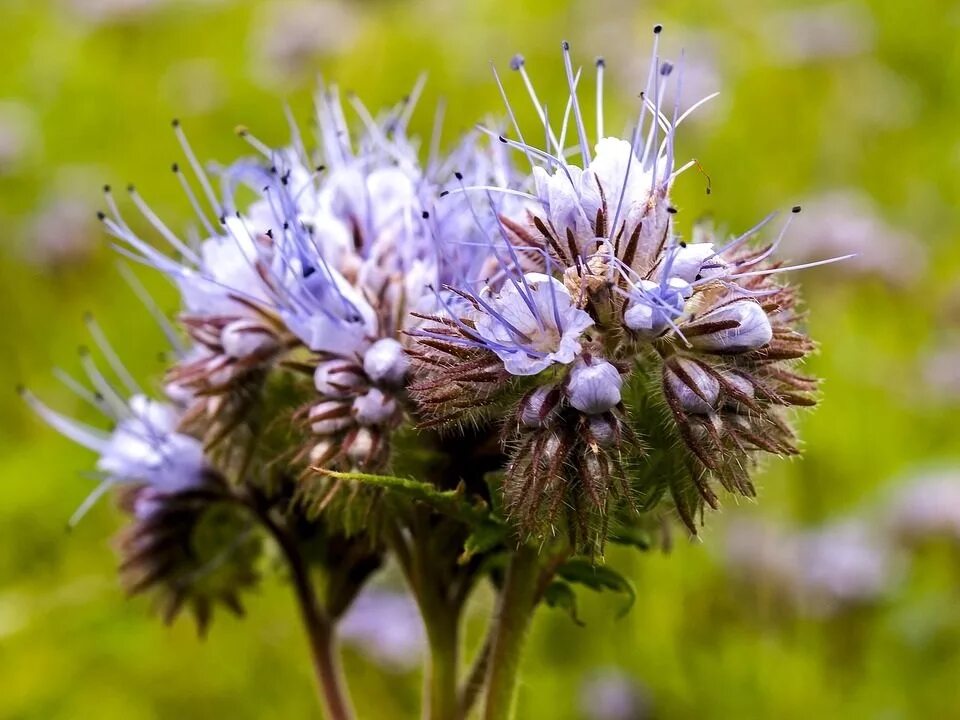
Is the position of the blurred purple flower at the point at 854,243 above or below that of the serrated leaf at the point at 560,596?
below

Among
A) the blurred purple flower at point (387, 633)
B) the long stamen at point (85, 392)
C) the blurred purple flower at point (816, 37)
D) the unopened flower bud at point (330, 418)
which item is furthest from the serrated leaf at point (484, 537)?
the blurred purple flower at point (816, 37)

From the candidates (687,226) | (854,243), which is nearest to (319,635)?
(687,226)

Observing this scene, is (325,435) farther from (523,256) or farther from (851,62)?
(851,62)

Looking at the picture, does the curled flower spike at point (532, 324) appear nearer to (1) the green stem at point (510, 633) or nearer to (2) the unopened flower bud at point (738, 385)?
(2) the unopened flower bud at point (738, 385)

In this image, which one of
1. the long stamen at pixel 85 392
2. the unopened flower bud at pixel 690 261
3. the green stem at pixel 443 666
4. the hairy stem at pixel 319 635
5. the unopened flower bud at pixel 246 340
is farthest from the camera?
the long stamen at pixel 85 392

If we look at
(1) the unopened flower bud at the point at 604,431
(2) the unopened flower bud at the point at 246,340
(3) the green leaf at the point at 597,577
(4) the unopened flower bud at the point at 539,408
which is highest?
(2) the unopened flower bud at the point at 246,340

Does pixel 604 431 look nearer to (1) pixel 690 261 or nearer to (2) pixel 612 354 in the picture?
(2) pixel 612 354

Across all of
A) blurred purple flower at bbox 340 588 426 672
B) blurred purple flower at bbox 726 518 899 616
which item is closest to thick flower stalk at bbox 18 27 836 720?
blurred purple flower at bbox 340 588 426 672
